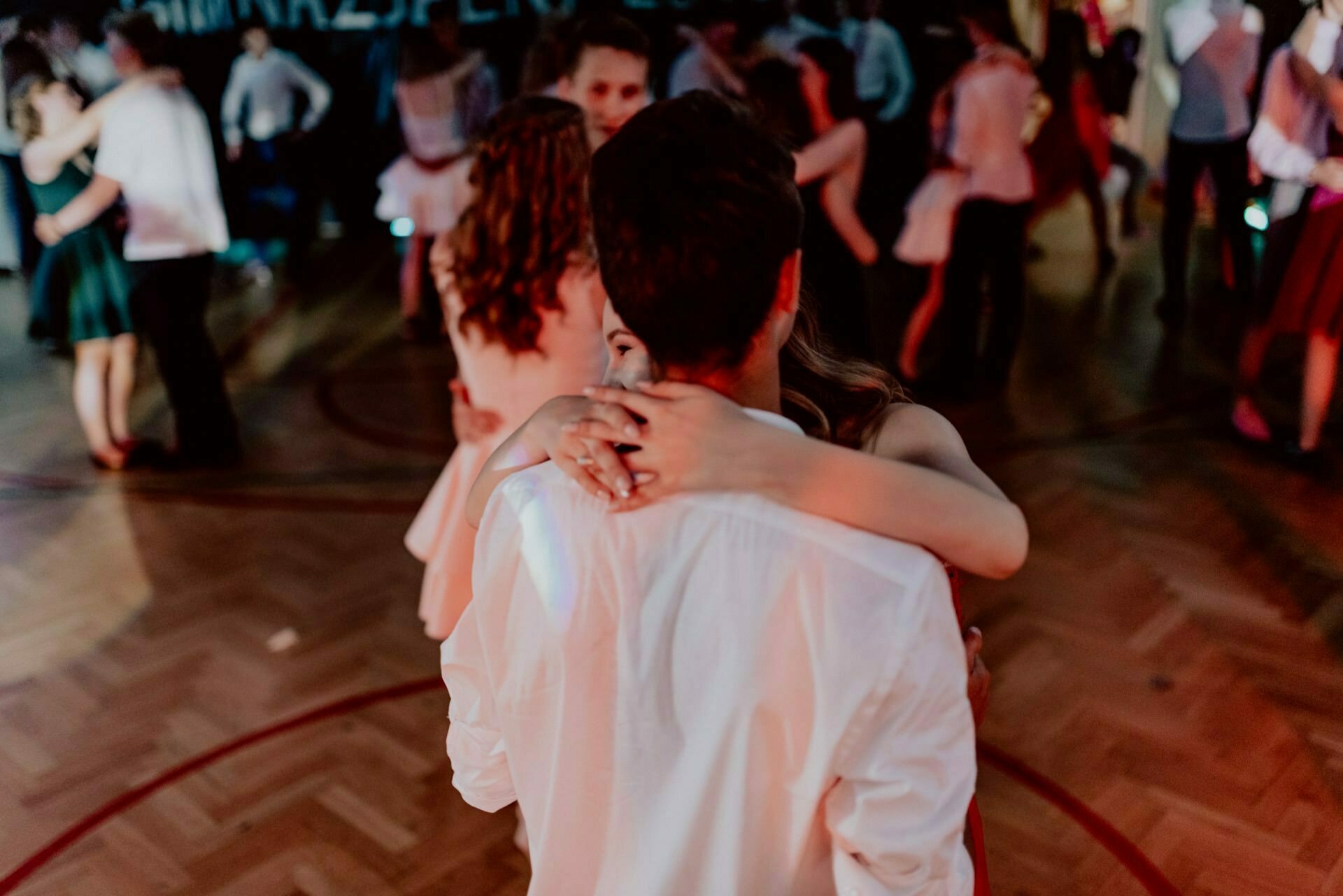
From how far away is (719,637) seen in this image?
98 cm

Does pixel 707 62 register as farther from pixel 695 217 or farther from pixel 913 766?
pixel 913 766

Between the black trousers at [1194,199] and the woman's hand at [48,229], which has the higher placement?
the woman's hand at [48,229]

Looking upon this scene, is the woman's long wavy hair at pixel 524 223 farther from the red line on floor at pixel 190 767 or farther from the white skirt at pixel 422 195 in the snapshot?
the white skirt at pixel 422 195

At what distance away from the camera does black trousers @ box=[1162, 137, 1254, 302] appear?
553cm

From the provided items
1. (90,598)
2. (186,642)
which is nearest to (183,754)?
(186,642)

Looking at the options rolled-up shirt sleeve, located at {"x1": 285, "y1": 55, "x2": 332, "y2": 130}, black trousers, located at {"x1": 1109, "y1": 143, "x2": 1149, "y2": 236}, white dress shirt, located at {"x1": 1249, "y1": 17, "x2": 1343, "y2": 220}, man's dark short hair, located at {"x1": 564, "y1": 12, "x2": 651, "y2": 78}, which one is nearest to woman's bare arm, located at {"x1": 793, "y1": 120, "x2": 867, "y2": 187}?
man's dark short hair, located at {"x1": 564, "y1": 12, "x2": 651, "y2": 78}

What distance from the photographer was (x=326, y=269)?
770 centimetres

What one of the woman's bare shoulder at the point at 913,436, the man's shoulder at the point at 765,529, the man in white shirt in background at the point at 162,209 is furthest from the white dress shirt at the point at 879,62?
the man's shoulder at the point at 765,529

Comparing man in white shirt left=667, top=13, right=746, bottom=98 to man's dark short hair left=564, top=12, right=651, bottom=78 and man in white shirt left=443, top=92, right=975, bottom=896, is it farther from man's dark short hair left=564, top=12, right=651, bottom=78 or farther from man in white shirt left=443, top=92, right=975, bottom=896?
man in white shirt left=443, top=92, right=975, bottom=896

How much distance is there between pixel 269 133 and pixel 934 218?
468 centimetres

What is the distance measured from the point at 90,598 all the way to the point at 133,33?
1882 mm

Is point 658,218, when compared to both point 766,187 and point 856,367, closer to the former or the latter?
point 766,187

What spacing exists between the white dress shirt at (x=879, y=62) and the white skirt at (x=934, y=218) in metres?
2.29

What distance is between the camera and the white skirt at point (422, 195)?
585cm
